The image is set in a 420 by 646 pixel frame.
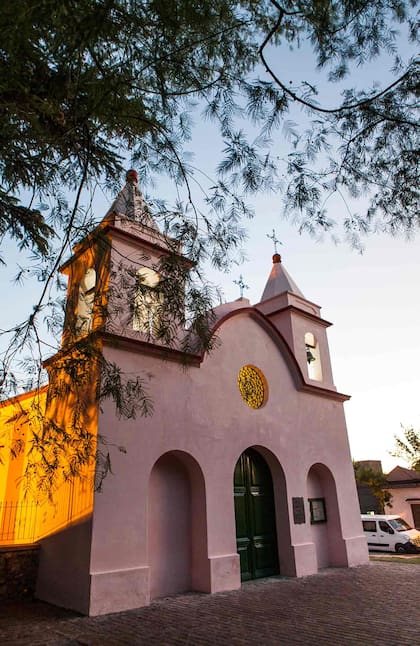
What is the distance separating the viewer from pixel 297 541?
10344mm

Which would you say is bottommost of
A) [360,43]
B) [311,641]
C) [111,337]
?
[311,641]

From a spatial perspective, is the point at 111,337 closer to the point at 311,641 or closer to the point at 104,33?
the point at 104,33

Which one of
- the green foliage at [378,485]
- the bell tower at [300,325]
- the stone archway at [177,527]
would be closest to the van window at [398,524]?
the bell tower at [300,325]

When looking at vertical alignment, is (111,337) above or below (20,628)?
above

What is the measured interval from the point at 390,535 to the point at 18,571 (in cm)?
1436

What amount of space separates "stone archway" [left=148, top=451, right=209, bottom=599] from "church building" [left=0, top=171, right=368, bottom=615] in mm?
25

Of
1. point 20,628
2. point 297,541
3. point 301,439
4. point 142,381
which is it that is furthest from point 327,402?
point 20,628

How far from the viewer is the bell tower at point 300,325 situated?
13.3 meters

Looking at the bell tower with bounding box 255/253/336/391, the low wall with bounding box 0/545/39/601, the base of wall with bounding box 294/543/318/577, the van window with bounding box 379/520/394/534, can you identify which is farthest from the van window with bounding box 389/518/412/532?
the low wall with bounding box 0/545/39/601

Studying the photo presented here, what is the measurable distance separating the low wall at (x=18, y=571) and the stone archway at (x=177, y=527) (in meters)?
2.06

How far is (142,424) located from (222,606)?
10.5 feet

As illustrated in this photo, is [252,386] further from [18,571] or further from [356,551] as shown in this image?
[18,571]

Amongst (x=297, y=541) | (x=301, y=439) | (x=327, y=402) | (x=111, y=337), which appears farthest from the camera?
(x=327, y=402)

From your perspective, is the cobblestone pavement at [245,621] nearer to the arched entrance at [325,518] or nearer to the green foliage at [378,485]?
the arched entrance at [325,518]
